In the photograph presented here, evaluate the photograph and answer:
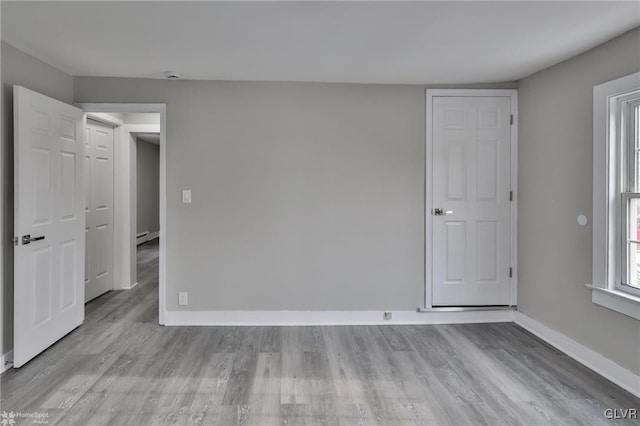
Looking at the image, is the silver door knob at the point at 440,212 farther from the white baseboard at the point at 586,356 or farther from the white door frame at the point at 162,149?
the white door frame at the point at 162,149

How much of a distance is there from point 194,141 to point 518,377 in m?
3.29

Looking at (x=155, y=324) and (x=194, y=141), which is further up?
(x=194, y=141)

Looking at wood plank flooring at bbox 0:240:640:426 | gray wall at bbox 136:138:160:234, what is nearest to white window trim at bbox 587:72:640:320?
wood plank flooring at bbox 0:240:640:426

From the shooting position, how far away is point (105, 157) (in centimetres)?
449

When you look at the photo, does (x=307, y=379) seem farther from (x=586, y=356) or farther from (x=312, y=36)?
(x=312, y=36)

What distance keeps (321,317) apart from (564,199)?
2.34 m

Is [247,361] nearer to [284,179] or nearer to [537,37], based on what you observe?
[284,179]

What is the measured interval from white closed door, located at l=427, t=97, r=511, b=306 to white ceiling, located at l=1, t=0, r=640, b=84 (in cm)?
42

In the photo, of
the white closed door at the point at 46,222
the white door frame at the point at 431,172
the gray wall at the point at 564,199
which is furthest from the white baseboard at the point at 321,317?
the white closed door at the point at 46,222

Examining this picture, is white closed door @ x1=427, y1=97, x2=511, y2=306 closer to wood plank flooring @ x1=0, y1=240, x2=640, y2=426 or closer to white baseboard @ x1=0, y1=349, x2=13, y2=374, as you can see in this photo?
wood plank flooring @ x1=0, y1=240, x2=640, y2=426

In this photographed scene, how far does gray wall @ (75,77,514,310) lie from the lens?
3479 millimetres

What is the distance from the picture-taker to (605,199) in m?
2.59

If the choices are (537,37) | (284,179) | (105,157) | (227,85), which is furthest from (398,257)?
(105,157)

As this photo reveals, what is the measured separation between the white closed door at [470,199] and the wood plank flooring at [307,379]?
436mm
